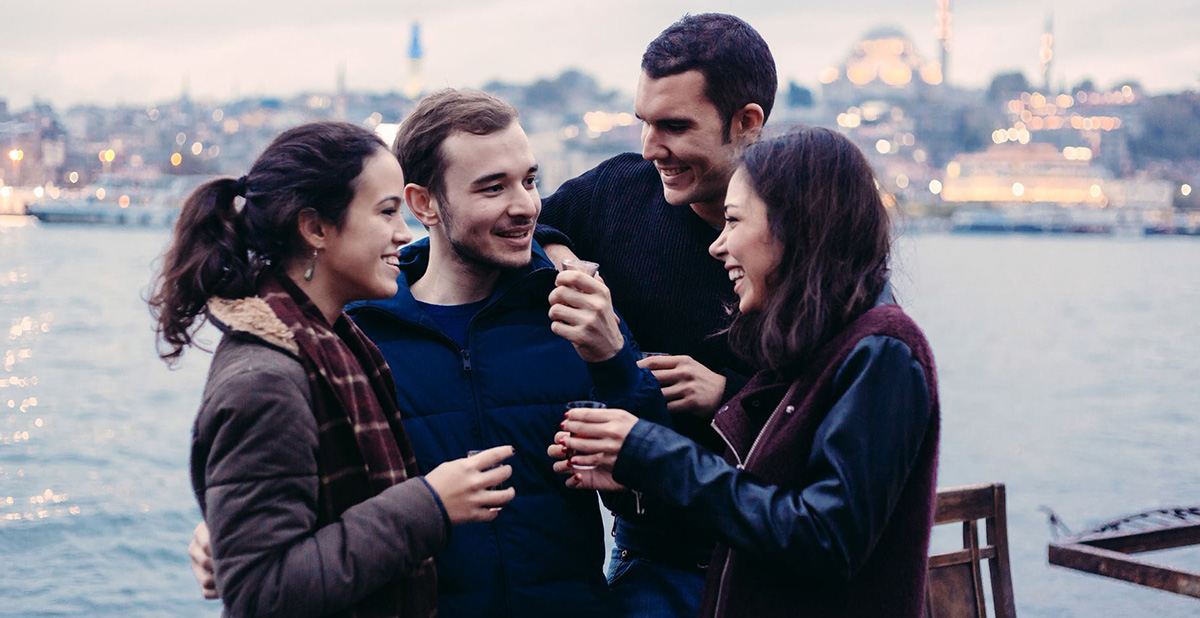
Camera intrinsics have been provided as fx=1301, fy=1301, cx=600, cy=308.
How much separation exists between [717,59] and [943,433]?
1763 cm

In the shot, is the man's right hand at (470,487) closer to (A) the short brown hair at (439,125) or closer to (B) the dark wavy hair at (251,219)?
(B) the dark wavy hair at (251,219)

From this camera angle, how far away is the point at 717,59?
236 centimetres

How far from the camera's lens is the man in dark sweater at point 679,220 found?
224 centimetres

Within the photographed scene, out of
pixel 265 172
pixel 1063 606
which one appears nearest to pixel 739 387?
pixel 265 172

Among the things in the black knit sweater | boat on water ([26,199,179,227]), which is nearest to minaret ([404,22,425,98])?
boat on water ([26,199,179,227])

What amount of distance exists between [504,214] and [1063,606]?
8351mm

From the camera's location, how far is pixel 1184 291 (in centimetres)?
4869

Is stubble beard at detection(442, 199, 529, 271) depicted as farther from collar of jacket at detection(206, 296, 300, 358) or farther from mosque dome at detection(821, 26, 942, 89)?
mosque dome at detection(821, 26, 942, 89)

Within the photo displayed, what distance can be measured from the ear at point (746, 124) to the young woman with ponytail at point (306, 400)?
82 centimetres

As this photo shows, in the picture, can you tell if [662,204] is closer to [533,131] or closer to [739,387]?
[739,387]

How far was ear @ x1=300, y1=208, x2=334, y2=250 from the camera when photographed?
1.67m

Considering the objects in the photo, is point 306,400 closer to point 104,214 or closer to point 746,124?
point 746,124

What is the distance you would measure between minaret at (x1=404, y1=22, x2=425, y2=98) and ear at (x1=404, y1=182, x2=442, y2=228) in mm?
107840

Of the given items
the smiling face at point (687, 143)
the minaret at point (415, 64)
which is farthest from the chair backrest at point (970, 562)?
the minaret at point (415, 64)
